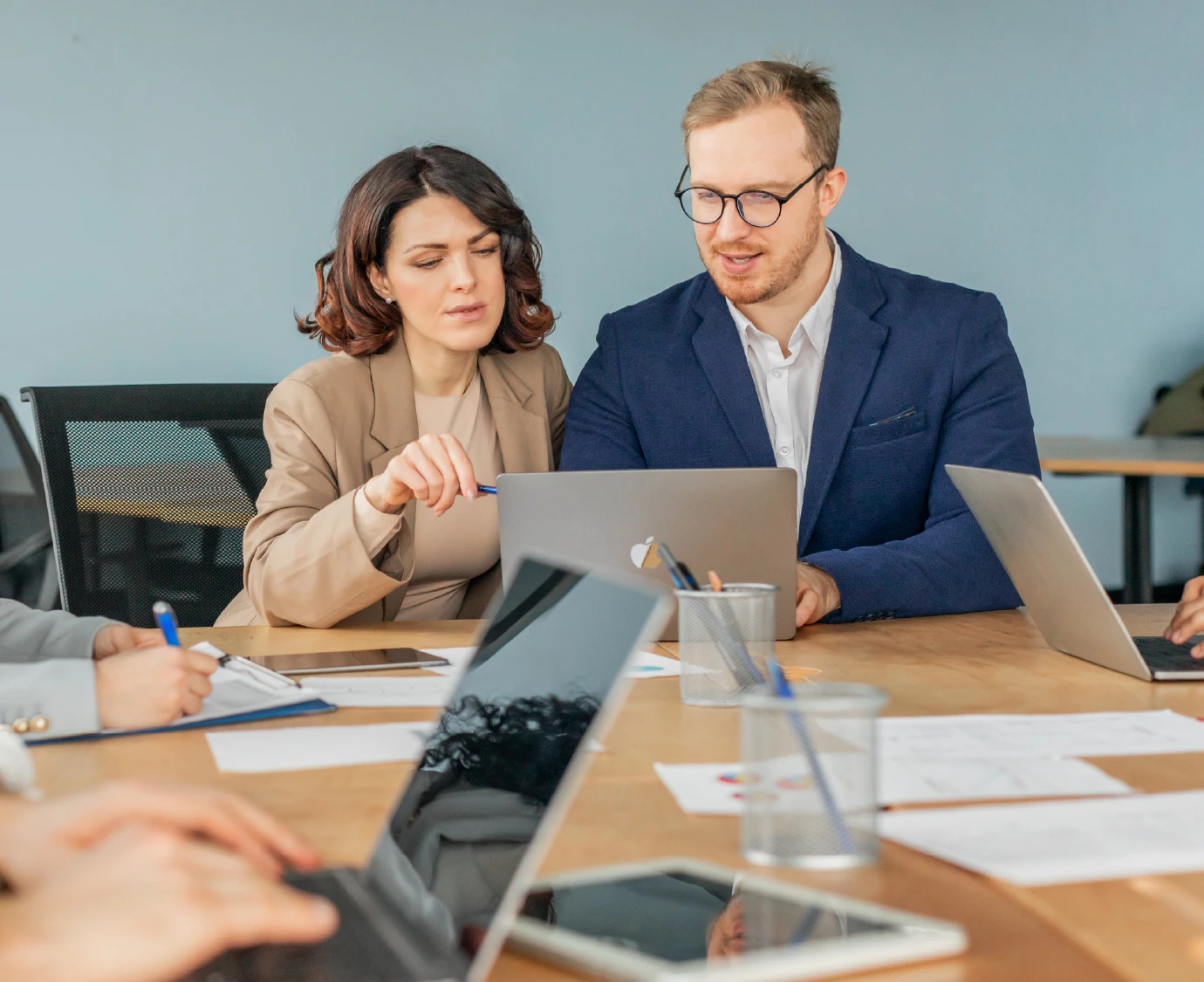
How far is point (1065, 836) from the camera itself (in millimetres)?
730

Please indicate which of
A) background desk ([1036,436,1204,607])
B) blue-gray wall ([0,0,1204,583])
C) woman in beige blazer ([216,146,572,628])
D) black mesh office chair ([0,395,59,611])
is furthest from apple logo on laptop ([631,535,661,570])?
blue-gray wall ([0,0,1204,583])

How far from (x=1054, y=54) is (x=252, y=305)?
314 centimetres

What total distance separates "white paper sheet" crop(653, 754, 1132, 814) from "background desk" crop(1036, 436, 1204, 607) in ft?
9.21

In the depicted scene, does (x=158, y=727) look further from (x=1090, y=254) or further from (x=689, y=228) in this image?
(x=1090, y=254)

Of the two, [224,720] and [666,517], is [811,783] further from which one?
[666,517]

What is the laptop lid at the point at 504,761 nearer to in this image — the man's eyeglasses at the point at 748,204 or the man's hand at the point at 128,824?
the man's hand at the point at 128,824

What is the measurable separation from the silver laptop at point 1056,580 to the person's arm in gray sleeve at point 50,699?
83cm

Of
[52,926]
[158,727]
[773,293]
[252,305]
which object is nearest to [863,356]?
[773,293]

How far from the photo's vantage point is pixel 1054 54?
15.7 ft

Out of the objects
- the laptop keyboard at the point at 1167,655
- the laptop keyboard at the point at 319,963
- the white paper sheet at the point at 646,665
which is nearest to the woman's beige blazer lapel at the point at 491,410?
the white paper sheet at the point at 646,665

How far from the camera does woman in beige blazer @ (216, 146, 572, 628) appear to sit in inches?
72.4

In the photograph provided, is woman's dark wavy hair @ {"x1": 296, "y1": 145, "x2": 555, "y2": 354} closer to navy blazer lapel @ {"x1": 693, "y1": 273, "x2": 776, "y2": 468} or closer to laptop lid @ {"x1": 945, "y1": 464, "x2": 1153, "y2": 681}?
navy blazer lapel @ {"x1": 693, "y1": 273, "x2": 776, "y2": 468}

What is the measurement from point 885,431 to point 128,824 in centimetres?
151

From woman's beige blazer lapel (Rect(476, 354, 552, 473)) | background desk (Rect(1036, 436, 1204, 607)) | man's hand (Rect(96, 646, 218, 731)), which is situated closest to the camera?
man's hand (Rect(96, 646, 218, 731))
